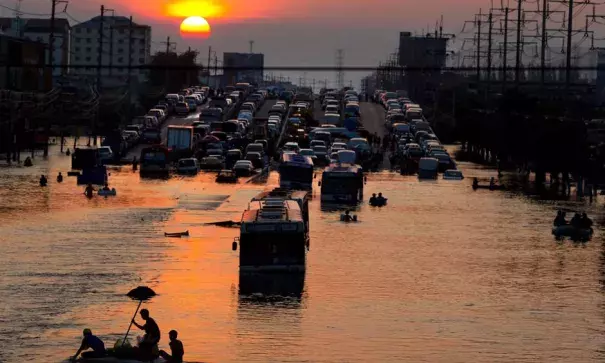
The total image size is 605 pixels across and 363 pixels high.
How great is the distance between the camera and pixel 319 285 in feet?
170

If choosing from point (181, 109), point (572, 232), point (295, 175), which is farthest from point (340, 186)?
point (181, 109)

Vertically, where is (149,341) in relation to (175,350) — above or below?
above

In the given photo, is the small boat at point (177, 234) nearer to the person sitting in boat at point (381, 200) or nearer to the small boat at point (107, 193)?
the small boat at point (107, 193)

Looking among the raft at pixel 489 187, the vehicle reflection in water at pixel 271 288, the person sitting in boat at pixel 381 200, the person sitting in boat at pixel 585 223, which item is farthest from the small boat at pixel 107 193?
the vehicle reflection in water at pixel 271 288

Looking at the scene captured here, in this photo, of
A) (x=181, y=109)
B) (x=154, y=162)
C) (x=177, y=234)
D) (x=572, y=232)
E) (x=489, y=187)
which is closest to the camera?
(x=177, y=234)

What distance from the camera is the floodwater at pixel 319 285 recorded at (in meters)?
41.3

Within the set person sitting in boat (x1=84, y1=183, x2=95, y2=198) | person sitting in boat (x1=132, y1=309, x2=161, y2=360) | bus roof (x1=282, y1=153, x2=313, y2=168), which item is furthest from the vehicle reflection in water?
bus roof (x1=282, y1=153, x2=313, y2=168)

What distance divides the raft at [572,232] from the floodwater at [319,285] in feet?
1.84

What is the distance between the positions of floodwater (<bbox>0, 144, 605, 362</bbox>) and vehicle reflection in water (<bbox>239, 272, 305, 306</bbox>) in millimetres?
96

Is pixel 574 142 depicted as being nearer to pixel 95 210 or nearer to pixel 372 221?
pixel 372 221

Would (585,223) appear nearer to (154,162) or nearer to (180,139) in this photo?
(154,162)

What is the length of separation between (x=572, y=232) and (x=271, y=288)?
23.4 m

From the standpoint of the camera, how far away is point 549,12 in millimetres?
124688

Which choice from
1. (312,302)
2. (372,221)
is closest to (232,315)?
(312,302)
